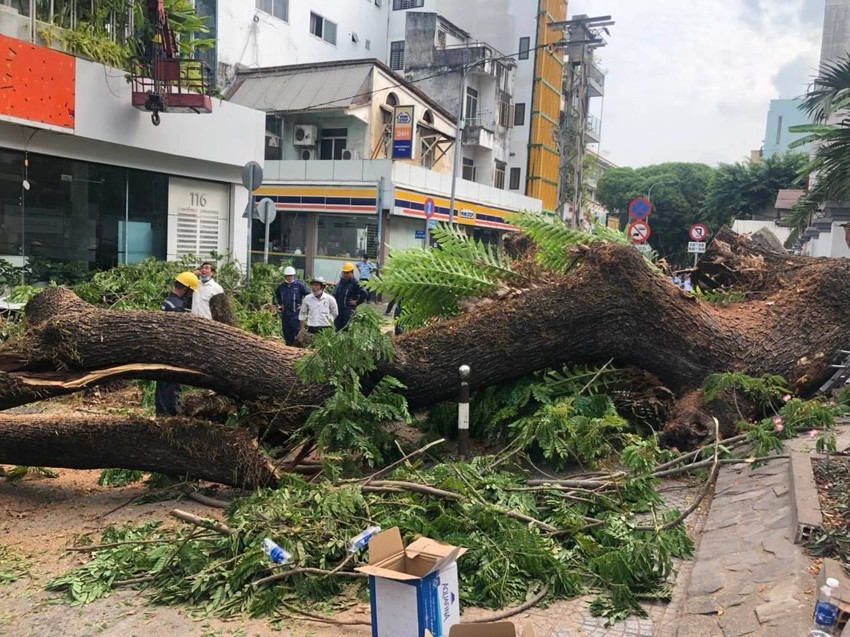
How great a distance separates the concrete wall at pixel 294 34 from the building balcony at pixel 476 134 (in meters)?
6.78

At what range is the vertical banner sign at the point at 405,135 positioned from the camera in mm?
24016

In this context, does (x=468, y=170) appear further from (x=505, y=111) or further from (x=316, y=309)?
(x=316, y=309)

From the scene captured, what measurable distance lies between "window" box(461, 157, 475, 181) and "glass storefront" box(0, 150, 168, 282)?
80.0ft

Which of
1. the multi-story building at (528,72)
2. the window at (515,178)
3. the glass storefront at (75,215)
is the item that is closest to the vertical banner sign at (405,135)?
the glass storefront at (75,215)

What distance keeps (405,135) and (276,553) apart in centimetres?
2173

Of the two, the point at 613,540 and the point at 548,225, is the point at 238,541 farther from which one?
the point at 548,225

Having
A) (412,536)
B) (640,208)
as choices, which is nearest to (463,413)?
(412,536)

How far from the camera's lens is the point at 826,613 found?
2.68 metres

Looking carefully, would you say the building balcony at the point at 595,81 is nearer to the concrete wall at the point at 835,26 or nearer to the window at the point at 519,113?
the window at the point at 519,113

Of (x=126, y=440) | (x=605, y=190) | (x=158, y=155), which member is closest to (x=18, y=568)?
(x=126, y=440)

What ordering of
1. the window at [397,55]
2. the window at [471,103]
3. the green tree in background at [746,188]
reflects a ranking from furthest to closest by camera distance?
the green tree in background at [746,188], the window at [397,55], the window at [471,103]

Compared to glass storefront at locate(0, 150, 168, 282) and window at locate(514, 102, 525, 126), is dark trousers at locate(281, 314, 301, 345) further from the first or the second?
window at locate(514, 102, 525, 126)

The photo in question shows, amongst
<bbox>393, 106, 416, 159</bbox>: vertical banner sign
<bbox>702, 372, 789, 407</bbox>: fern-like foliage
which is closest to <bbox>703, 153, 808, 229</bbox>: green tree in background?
<bbox>393, 106, 416, 159</bbox>: vertical banner sign

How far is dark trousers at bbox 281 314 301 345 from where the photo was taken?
414 inches
